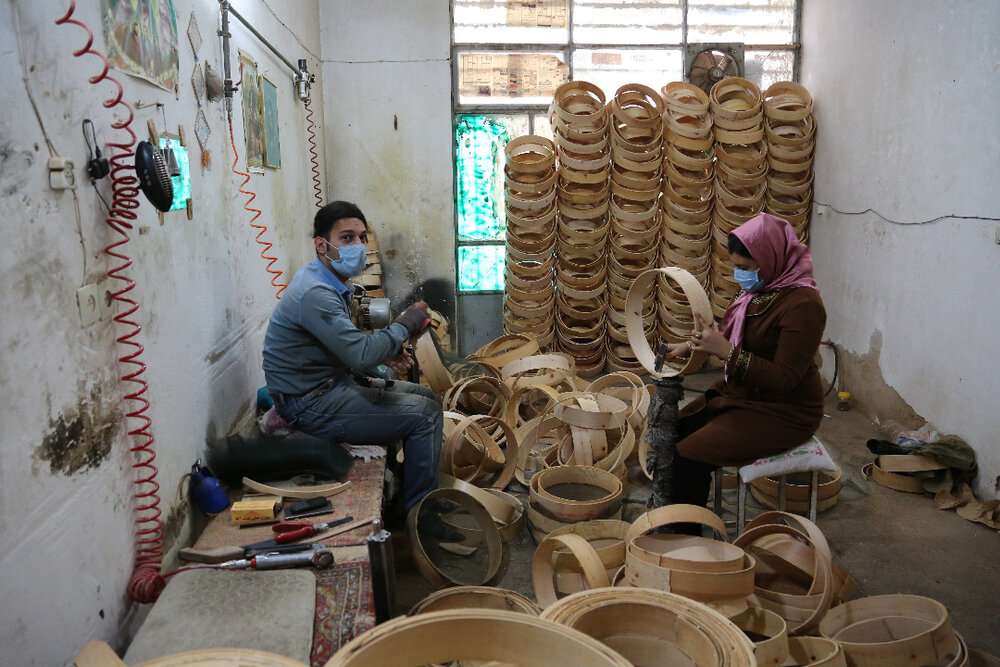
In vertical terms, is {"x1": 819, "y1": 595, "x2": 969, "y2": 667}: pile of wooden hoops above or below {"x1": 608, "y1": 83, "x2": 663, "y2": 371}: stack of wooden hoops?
below

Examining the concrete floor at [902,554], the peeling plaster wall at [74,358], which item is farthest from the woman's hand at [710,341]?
the peeling plaster wall at [74,358]

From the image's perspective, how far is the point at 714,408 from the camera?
3.18m

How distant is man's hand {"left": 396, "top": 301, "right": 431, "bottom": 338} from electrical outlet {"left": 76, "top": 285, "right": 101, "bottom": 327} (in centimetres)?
146

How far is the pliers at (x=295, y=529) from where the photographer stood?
7.79 ft

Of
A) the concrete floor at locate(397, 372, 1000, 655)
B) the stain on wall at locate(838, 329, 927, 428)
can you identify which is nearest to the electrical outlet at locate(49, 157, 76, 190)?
the concrete floor at locate(397, 372, 1000, 655)

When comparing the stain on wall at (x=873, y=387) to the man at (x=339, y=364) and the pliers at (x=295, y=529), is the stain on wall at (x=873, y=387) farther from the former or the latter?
the pliers at (x=295, y=529)

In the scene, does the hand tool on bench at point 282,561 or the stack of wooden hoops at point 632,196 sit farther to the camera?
the stack of wooden hoops at point 632,196

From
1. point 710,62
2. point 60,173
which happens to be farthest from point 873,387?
point 60,173

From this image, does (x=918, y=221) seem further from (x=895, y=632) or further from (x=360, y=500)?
(x=360, y=500)

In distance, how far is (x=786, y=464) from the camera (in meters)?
2.97

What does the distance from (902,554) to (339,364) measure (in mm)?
2767

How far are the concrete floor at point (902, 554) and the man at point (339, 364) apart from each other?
53cm

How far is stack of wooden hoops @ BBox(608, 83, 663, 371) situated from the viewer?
19.5ft

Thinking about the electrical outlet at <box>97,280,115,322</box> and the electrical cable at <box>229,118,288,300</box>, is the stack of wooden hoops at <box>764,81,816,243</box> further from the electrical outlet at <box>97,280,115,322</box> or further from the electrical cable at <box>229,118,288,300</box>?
the electrical outlet at <box>97,280,115,322</box>
